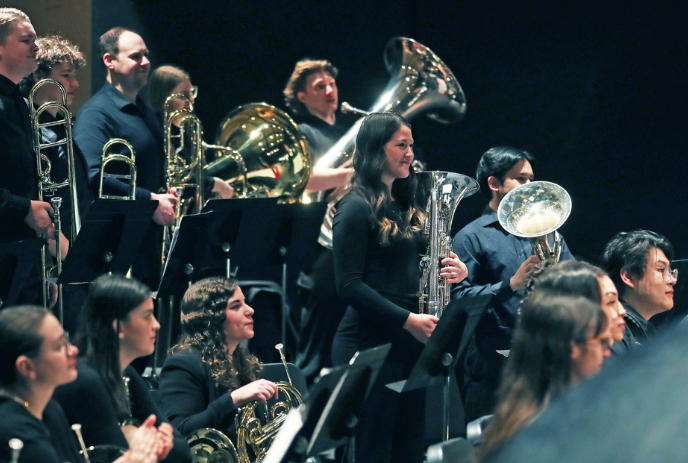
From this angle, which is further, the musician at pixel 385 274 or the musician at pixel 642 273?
the musician at pixel 642 273

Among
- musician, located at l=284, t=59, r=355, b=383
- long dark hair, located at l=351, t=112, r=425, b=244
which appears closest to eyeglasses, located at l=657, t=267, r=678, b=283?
long dark hair, located at l=351, t=112, r=425, b=244

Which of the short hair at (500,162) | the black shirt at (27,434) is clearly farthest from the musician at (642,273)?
the black shirt at (27,434)

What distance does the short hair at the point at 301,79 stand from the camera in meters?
5.32

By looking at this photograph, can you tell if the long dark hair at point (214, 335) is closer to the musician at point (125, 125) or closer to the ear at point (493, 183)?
the musician at point (125, 125)

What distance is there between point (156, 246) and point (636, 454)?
336 centimetres

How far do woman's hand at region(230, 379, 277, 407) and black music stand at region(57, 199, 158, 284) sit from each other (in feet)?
2.67

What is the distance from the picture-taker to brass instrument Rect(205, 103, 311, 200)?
4750mm

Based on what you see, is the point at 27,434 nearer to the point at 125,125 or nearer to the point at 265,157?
the point at 125,125

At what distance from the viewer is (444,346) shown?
2.72m

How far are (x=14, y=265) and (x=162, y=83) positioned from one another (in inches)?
79.0

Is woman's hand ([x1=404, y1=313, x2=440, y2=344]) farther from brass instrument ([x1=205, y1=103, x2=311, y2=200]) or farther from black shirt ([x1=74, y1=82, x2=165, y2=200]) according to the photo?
brass instrument ([x1=205, y1=103, x2=311, y2=200])

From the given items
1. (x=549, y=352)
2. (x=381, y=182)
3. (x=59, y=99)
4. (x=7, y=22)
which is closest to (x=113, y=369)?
(x=381, y=182)

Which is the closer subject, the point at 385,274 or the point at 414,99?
the point at 385,274

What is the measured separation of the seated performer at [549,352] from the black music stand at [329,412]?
1.63 ft
